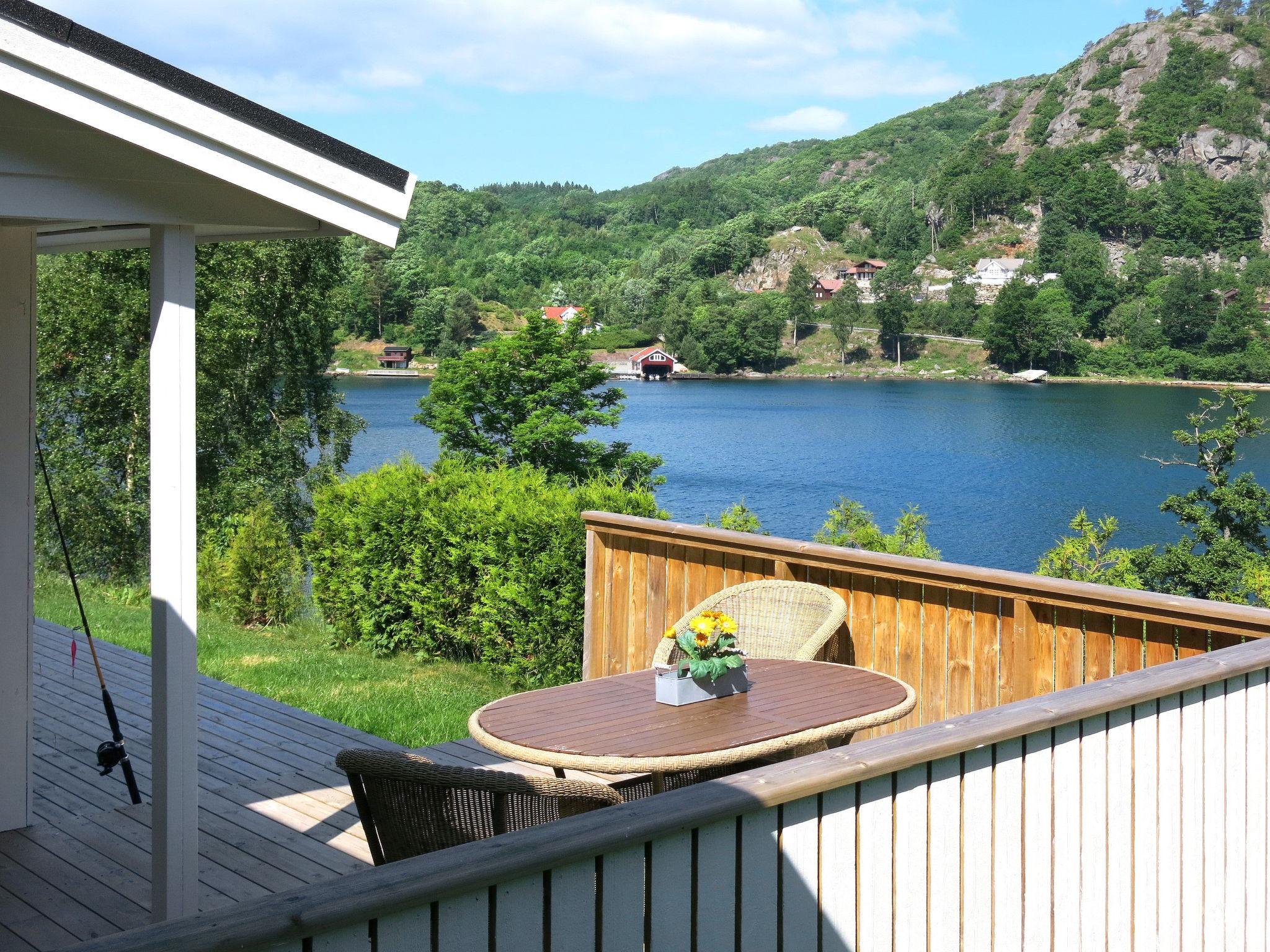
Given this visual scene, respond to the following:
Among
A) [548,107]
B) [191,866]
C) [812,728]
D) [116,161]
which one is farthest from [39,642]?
[548,107]

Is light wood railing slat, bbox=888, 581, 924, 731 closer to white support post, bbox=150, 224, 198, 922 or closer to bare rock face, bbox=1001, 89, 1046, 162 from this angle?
white support post, bbox=150, 224, 198, 922

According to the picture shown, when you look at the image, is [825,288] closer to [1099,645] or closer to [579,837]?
[1099,645]

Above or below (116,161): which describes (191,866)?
below

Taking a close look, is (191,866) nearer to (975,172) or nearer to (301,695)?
(301,695)

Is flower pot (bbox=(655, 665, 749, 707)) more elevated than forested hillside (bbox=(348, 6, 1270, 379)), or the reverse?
forested hillside (bbox=(348, 6, 1270, 379))

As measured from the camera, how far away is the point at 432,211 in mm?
88375

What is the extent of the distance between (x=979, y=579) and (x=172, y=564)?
9.05ft

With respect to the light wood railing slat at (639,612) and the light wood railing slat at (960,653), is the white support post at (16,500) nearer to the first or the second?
the light wood railing slat at (639,612)

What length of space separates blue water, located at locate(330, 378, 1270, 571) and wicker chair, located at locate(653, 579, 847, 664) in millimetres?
25059

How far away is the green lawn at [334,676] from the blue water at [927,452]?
22870 millimetres

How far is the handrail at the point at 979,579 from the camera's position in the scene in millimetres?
3637

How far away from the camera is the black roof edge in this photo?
9.36 feet

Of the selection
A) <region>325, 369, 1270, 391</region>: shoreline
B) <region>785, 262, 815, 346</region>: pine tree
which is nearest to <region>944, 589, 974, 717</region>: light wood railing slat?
<region>325, 369, 1270, 391</region>: shoreline

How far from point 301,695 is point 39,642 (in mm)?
2360
